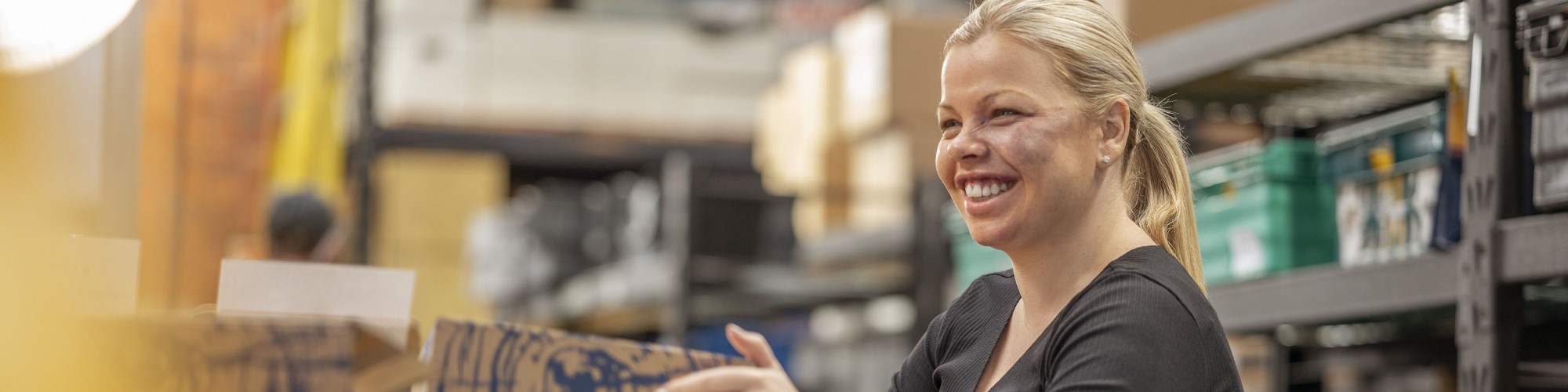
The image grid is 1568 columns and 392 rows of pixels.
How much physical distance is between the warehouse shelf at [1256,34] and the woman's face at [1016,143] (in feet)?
2.51

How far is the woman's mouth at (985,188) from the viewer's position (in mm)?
1435

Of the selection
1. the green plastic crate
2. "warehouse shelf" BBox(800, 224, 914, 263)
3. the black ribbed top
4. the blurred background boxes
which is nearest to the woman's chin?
the black ribbed top

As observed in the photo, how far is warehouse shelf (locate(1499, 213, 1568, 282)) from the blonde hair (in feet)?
2.17

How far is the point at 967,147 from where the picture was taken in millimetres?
1440

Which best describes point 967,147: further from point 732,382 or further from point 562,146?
point 562,146

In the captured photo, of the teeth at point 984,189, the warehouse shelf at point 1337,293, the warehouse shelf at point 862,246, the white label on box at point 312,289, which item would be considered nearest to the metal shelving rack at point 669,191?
the warehouse shelf at point 862,246

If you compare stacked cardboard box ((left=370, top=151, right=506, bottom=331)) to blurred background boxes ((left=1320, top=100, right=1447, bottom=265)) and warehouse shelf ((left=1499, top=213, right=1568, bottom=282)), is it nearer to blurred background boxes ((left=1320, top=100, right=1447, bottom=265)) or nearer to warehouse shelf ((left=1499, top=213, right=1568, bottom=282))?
blurred background boxes ((left=1320, top=100, right=1447, bottom=265))

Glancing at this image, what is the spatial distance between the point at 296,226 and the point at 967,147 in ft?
9.97

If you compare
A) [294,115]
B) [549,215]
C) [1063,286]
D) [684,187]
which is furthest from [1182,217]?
[294,115]

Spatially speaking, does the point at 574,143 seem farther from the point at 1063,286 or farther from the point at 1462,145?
the point at 1063,286

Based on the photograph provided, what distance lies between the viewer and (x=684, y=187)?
17.1 feet

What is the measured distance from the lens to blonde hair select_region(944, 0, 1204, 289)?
139cm

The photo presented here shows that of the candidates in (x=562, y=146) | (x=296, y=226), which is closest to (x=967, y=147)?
(x=296, y=226)

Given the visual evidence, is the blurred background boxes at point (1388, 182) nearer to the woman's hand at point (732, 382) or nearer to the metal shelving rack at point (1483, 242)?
the metal shelving rack at point (1483, 242)
